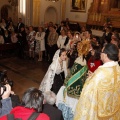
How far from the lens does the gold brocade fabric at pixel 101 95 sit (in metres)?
3.14

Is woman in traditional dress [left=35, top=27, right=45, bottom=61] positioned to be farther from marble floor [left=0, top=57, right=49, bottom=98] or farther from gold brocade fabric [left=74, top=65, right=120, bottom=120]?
gold brocade fabric [left=74, top=65, right=120, bottom=120]

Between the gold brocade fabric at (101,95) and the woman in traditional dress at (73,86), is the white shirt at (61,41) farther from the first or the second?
the gold brocade fabric at (101,95)

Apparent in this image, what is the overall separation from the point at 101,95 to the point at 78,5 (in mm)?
15195

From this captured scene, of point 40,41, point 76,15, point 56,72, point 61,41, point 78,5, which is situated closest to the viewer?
point 56,72

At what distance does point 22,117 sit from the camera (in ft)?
6.93

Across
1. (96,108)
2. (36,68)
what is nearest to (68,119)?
(96,108)

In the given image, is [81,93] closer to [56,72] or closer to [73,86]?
[73,86]

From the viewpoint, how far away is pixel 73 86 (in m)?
4.18

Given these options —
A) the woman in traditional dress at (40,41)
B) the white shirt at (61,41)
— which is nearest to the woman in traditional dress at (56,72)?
the white shirt at (61,41)

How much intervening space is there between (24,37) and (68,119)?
25.1ft

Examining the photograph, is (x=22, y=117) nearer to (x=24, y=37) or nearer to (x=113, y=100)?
(x=113, y=100)

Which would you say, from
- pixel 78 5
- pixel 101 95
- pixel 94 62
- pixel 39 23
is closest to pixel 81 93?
pixel 101 95

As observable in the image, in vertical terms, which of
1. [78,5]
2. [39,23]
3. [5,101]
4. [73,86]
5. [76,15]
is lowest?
[73,86]

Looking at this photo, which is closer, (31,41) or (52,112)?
(52,112)
